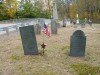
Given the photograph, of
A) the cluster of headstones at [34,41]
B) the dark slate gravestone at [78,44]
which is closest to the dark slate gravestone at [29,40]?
the cluster of headstones at [34,41]

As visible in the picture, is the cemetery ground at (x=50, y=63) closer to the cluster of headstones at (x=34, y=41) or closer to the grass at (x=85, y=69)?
the grass at (x=85, y=69)

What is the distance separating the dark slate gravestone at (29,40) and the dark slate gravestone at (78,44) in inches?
58.8

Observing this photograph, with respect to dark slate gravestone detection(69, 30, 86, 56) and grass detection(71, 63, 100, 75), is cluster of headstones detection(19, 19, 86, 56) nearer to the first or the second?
dark slate gravestone detection(69, 30, 86, 56)

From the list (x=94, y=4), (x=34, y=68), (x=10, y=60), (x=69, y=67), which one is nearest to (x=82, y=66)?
(x=69, y=67)

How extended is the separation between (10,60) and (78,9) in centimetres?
6091

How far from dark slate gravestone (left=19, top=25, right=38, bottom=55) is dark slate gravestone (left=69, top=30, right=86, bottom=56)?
1.49 m

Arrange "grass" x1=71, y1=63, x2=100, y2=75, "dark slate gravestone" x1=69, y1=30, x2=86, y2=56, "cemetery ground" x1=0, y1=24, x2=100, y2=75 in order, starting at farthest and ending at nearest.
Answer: "dark slate gravestone" x1=69, y1=30, x2=86, y2=56
"cemetery ground" x1=0, y1=24, x2=100, y2=75
"grass" x1=71, y1=63, x2=100, y2=75

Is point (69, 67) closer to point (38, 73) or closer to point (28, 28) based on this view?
point (38, 73)

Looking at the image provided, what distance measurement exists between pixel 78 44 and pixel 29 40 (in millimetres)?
1960

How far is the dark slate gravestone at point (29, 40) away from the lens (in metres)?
10.6

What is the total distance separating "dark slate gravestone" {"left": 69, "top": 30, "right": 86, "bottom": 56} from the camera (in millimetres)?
10547

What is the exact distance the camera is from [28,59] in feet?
33.1

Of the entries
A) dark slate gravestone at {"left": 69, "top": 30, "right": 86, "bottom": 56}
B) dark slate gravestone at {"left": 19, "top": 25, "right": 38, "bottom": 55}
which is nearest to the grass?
dark slate gravestone at {"left": 69, "top": 30, "right": 86, "bottom": 56}

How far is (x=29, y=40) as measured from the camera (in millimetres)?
10664
